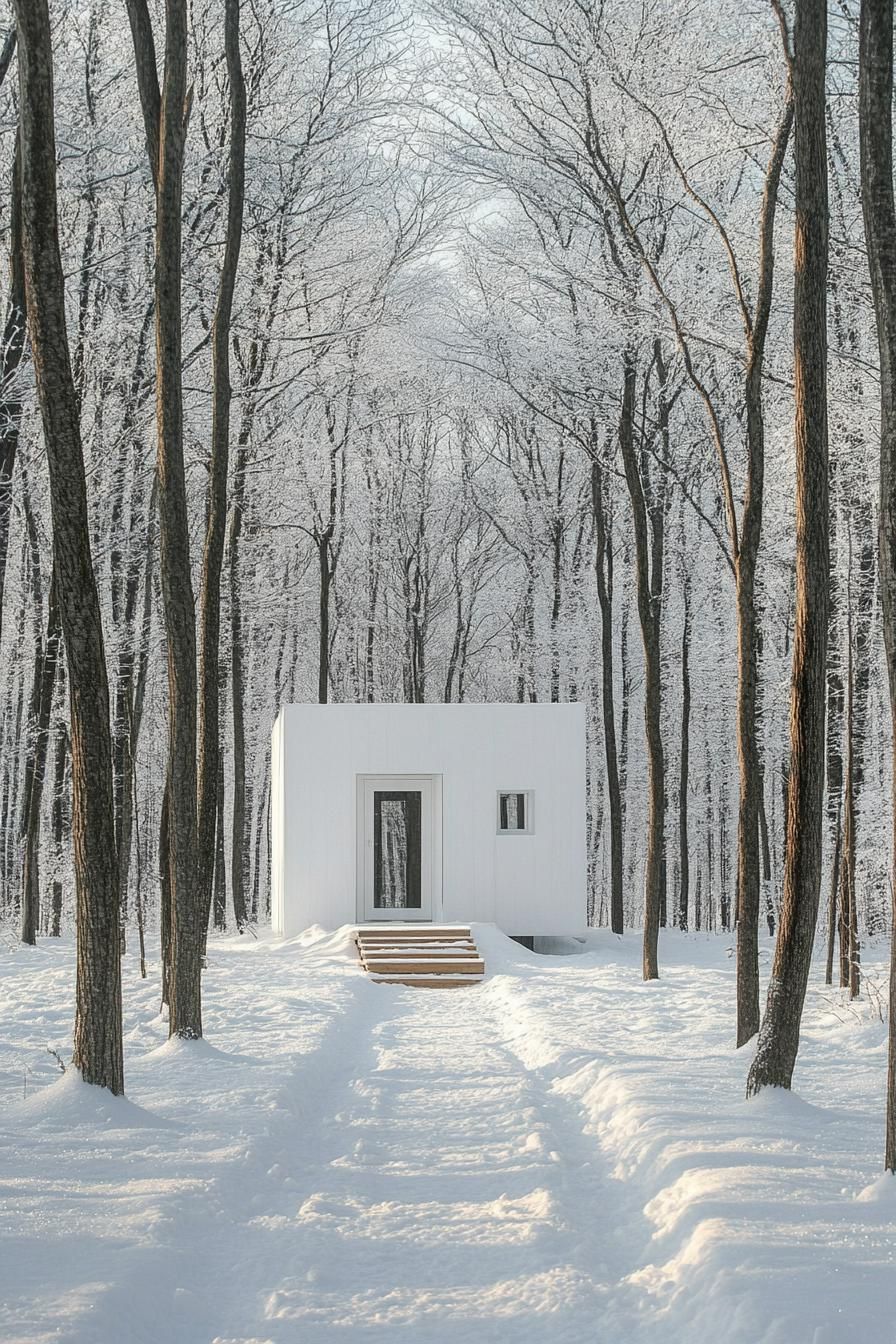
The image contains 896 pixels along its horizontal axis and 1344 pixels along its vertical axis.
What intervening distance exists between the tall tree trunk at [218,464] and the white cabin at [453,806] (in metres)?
6.31

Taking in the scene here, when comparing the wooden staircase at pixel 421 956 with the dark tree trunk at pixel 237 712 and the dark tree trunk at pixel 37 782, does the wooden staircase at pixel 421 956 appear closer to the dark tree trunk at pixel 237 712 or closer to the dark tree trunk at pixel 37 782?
the dark tree trunk at pixel 37 782

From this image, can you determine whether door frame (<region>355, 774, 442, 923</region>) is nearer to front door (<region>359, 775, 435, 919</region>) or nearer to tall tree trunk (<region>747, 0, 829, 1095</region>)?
front door (<region>359, 775, 435, 919</region>)

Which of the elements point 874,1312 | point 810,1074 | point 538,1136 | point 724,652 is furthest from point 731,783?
point 874,1312

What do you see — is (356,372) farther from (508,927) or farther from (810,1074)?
(810,1074)

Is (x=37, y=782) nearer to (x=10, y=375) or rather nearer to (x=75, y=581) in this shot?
(x=10, y=375)

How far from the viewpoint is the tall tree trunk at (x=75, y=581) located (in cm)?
504

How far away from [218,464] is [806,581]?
4.58 meters

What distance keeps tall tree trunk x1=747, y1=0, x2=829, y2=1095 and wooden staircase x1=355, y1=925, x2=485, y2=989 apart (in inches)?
291

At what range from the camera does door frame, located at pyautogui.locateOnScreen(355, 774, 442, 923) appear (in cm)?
1620

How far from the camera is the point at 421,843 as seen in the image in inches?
655

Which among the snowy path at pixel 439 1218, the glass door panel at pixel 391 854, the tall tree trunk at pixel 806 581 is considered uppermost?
the tall tree trunk at pixel 806 581

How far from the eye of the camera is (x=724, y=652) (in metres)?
25.5

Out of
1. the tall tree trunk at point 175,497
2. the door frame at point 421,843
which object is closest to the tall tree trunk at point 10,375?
the tall tree trunk at point 175,497

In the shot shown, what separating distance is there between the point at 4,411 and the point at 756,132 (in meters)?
8.05
